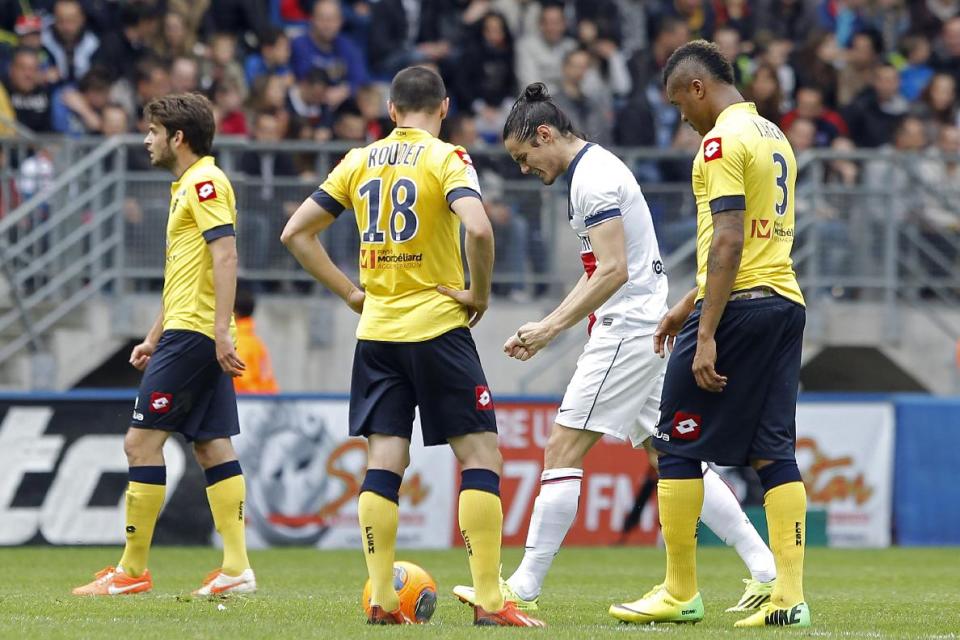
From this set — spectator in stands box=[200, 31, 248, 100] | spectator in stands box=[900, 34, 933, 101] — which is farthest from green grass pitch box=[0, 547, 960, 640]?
spectator in stands box=[900, 34, 933, 101]

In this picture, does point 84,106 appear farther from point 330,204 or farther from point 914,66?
point 914,66

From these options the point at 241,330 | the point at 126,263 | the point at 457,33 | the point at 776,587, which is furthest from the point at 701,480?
the point at 457,33

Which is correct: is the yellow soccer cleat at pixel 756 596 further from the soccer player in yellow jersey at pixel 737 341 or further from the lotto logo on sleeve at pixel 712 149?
the lotto logo on sleeve at pixel 712 149

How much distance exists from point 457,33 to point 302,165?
381 cm

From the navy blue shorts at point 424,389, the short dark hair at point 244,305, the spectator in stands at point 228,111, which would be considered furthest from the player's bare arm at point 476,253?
the spectator in stands at point 228,111

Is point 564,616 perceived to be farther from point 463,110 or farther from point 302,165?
point 463,110

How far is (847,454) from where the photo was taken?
14.6 meters

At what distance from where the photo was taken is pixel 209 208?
29.2ft

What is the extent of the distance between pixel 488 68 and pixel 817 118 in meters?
3.49

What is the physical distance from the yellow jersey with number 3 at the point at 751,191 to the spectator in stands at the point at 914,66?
12.8m

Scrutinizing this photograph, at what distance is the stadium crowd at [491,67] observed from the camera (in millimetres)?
16250

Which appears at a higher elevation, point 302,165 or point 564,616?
point 302,165

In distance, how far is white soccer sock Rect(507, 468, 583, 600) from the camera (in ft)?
26.5

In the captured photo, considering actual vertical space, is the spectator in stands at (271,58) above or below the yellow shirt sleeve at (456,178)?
above
